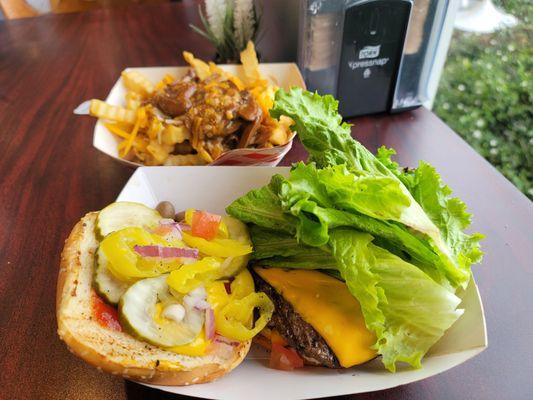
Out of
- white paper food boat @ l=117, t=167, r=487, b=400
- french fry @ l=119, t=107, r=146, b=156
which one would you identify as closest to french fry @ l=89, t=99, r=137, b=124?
french fry @ l=119, t=107, r=146, b=156

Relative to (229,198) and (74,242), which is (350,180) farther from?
(74,242)

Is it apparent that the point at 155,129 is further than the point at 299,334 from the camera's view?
Yes

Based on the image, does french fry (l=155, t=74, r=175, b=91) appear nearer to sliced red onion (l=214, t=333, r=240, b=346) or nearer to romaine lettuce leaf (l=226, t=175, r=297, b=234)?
romaine lettuce leaf (l=226, t=175, r=297, b=234)

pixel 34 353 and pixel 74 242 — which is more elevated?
pixel 74 242

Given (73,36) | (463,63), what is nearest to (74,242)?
(73,36)

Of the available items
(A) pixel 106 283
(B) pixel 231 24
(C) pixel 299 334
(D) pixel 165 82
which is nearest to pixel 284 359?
(C) pixel 299 334

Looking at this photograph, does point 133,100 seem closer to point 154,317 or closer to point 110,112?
point 110,112

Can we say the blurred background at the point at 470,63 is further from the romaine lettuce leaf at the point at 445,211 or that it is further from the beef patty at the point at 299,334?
the beef patty at the point at 299,334
